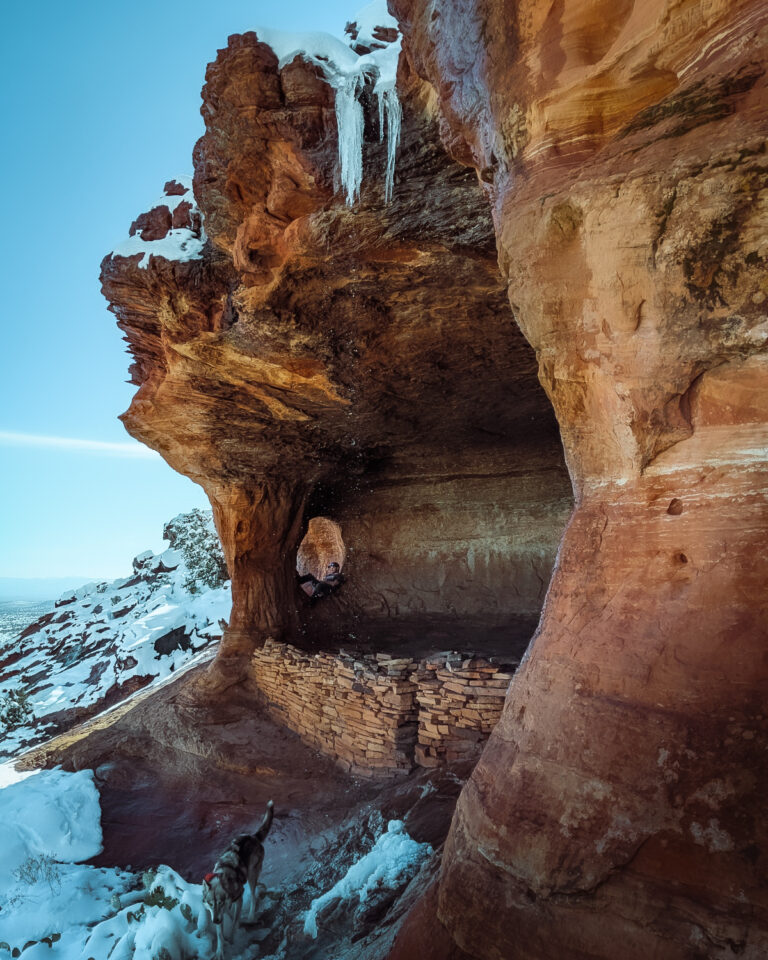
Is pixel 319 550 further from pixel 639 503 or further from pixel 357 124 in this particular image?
pixel 639 503

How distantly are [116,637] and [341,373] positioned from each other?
1344 cm

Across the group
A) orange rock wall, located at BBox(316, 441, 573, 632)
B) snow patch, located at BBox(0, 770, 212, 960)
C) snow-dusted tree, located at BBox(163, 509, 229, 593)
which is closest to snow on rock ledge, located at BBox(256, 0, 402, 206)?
orange rock wall, located at BBox(316, 441, 573, 632)

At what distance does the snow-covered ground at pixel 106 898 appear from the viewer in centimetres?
362

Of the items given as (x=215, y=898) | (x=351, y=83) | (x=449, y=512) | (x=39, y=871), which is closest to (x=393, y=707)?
(x=215, y=898)

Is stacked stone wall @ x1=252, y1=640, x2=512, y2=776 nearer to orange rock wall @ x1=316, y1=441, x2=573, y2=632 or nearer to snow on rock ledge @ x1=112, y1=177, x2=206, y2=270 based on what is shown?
orange rock wall @ x1=316, y1=441, x2=573, y2=632

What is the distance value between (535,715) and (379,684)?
10.4 ft

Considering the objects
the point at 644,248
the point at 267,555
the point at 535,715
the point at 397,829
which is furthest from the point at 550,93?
the point at 267,555

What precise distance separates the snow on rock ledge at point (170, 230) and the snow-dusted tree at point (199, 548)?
11.9m

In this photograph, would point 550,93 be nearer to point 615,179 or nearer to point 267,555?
point 615,179

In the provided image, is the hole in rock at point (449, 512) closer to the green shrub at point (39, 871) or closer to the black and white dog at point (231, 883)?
the black and white dog at point (231, 883)

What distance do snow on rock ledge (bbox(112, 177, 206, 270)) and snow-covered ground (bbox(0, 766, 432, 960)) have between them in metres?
5.78

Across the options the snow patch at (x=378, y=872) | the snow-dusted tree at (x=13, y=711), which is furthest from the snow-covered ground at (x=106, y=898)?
the snow-dusted tree at (x=13, y=711)

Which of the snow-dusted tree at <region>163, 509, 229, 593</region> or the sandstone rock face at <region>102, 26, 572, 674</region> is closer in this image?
the sandstone rock face at <region>102, 26, 572, 674</region>

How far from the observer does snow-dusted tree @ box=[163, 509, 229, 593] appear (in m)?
17.8
